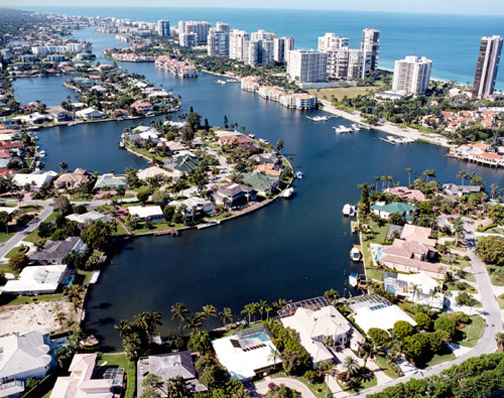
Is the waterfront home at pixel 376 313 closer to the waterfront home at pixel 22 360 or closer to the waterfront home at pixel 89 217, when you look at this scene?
the waterfront home at pixel 22 360

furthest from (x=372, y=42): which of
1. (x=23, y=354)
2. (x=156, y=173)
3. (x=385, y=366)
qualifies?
(x=23, y=354)

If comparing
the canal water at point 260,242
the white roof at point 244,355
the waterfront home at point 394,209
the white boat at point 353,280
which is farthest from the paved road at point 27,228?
the waterfront home at point 394,209

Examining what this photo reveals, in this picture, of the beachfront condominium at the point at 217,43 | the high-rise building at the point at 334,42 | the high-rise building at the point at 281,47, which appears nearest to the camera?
the high-rise building at the point at 334,42

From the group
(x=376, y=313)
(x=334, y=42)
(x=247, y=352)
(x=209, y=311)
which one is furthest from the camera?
(x=334, y=42)

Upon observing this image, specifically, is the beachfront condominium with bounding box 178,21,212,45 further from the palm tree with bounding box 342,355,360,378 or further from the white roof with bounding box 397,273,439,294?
the palm tree with bounding box 342,355,360,378

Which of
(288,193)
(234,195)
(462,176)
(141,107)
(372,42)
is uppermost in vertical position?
(372,42)

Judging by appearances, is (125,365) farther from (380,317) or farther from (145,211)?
(145,211)
